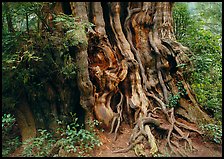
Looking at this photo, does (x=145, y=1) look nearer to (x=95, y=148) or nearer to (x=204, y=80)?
(x=204, y=80)

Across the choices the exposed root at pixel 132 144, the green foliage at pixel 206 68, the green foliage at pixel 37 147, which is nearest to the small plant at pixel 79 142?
the green foliage at pixel 37 147

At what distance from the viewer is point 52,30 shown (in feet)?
14.1

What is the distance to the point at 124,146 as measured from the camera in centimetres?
450

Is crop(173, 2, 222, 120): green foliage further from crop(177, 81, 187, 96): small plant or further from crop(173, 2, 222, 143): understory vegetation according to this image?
crop(177, 81, 187, 96): small plant

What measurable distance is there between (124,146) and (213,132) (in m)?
1.89

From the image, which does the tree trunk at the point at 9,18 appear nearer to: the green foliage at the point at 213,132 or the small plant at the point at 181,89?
the small plant at the point at 181,89

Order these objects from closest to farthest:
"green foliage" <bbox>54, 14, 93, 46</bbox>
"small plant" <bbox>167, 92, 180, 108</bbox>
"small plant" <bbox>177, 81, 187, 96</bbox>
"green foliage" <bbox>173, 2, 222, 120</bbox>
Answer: "green foliage" <bbox>54, 14, 93, 46</bbox> → "small plant" <bbox>167, 92, 180, 108</bbox> → "green foliage" <bbox>173, 2, 222, 120</bbox> → "small plant" <bbox>177, 81, 187, 96</bbox>

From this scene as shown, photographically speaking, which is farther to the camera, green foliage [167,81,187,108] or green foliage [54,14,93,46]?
green foliage [167,81,187,108]

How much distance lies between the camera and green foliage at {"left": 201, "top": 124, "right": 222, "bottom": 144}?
4617 millimetres

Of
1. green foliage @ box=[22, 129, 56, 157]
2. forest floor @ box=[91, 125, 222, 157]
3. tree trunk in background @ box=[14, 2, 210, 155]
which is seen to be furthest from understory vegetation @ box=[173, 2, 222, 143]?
green foliage @ box=[22, 129, 56, 157]

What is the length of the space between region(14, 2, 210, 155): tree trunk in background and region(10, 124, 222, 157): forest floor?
0.54 feet

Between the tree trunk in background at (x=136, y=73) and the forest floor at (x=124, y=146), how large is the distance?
17cm


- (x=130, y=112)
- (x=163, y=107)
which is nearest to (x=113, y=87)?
(x=130, y=112)

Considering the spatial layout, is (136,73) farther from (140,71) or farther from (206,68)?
(206,68)
